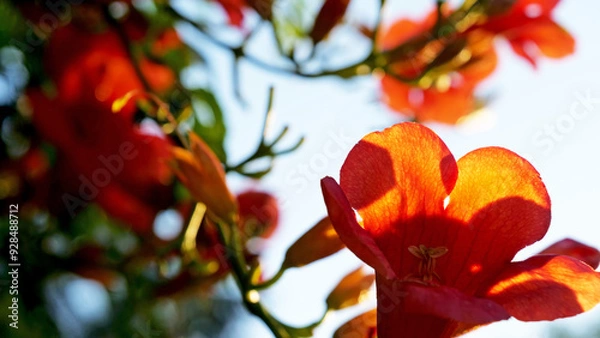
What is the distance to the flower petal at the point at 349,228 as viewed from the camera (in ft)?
2.72

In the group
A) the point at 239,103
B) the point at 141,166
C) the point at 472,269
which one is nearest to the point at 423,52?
the point at 239,103

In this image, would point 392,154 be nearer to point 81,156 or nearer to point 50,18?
point 81,156

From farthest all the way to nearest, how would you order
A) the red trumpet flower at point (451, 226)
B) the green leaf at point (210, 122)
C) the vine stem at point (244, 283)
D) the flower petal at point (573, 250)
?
1. the green leaf at point (210, 122)
2. the vine stem at point (244, 283)
3. the flower petal at point (573, 250)
4. the red trumpet flower at point (451, 226)

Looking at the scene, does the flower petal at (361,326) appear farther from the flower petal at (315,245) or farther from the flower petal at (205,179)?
the flower petal at (205,179)

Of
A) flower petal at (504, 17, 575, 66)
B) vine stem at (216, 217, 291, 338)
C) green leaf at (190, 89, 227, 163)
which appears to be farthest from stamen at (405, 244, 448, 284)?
flower petal at (504, 17, 575, 66)

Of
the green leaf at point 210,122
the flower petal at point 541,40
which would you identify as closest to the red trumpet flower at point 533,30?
the flower petal at point 541,40

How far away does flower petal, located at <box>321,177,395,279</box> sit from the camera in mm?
830

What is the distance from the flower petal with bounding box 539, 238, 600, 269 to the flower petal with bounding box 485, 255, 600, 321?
142 mm

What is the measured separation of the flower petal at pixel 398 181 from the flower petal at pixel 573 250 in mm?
186

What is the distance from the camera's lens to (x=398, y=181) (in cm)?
92

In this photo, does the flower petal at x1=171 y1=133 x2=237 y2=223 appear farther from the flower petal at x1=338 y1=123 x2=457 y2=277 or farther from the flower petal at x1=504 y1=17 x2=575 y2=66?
the flower petal at x1=504 y1=17 x2=575 y2=66

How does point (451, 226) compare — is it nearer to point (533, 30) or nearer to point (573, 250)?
point (573, 250)

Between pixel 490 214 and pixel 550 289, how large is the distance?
0.36 feet

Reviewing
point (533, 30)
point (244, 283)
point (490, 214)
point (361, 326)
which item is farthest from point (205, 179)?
point (533, 30)
